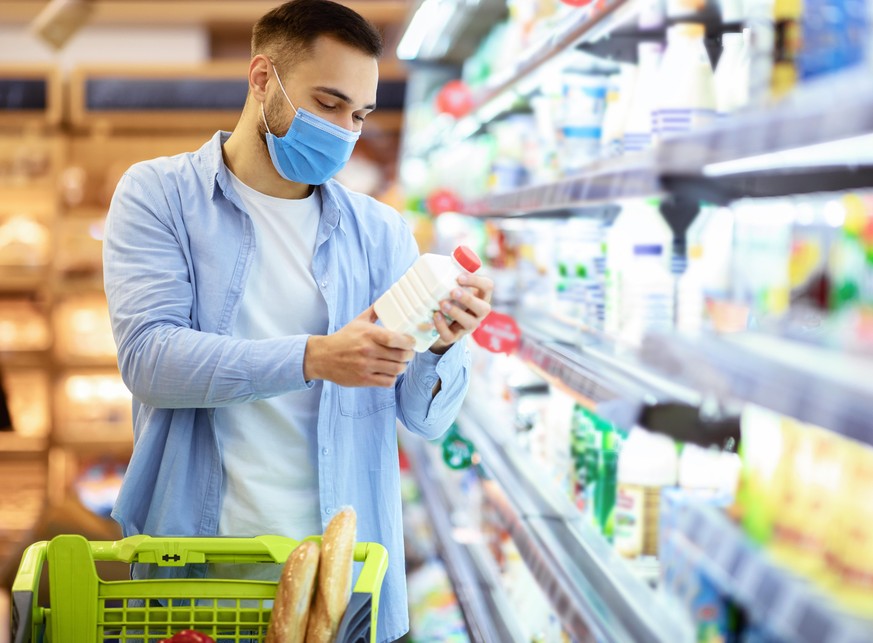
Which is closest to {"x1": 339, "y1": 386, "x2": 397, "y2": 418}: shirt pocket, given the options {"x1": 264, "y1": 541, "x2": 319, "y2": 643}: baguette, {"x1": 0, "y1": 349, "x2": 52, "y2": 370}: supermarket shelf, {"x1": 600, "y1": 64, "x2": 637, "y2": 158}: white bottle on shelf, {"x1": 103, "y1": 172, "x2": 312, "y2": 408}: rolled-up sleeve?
{"x1": 103, "y1": 172, "x2": 312, "y2": 408}: rolled-up sleeve

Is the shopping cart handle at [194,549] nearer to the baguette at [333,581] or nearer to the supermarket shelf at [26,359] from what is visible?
the baguette at [333,581]

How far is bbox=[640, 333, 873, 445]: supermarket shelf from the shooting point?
93cm

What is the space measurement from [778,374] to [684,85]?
109 cm

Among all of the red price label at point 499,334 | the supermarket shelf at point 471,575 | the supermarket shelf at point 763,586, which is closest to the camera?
the supermarket shelf at point 763,586

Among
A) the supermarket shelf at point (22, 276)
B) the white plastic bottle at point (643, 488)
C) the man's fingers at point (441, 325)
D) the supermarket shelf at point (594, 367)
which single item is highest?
the man's fingers at point (441, 325)

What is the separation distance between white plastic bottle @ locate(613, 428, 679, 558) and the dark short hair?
3.13 feet

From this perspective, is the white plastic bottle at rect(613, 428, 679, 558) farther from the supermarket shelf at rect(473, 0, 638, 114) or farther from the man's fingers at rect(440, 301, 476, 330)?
the supermarket shelf at rect(473, 0, 638, 114)

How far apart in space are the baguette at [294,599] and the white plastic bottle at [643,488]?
94 cm

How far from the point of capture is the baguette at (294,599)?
1339 mm

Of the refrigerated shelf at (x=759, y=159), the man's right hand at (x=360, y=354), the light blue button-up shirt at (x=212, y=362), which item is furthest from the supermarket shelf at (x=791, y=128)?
the light blue button-up shirt at (x=212, y=362)

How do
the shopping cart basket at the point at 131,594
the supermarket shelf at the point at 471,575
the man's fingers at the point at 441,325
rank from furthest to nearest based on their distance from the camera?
1. the supermarket shelf at the point at 471,575
2. the man's fingers at the point at 441,325
3. the shopping cart basket at the point at 131,594

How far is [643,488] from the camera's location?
2.14m

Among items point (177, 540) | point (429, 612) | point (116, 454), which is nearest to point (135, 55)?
point (116, 454)

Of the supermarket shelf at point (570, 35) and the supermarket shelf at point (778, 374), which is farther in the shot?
the supermarket shelf at point (570, 35)
